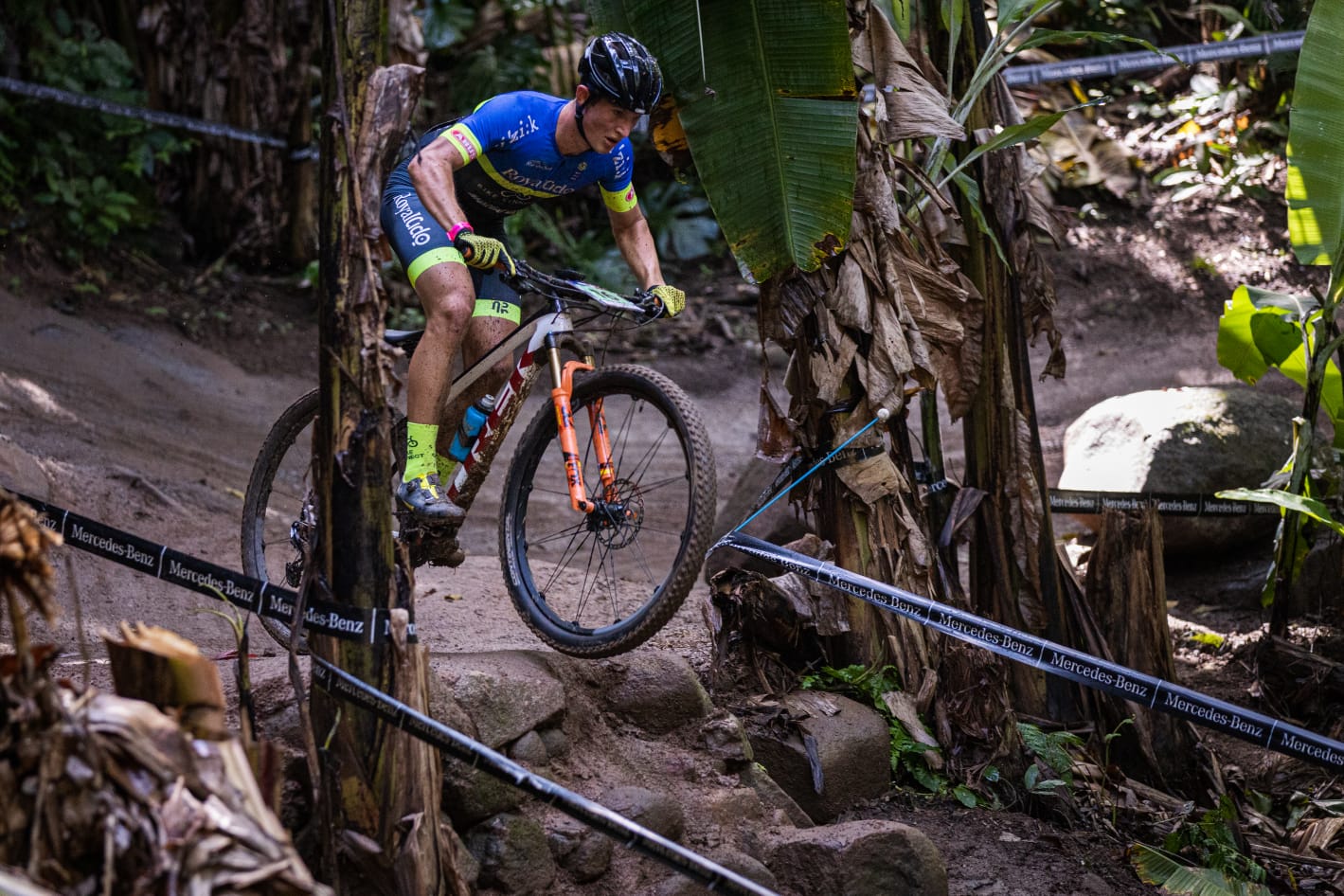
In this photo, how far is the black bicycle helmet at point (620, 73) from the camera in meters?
3.55

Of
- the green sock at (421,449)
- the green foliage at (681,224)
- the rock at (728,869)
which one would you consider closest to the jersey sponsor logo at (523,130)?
the green sock at (421,449)

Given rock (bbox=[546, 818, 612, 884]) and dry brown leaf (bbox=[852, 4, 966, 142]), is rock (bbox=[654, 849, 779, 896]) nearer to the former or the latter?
rock (bbox=[546, 818, 612, 884])

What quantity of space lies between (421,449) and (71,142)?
7.88 metres

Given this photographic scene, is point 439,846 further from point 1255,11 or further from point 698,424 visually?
point 1255,11

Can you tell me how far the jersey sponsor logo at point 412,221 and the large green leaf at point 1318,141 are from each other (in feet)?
11.4

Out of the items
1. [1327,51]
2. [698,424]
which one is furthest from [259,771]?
[1327,51]

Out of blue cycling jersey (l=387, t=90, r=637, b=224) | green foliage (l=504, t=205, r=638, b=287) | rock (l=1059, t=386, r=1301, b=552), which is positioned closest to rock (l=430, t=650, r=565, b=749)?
blue cycling jersey (l=387, t=90, r=637, b=224)

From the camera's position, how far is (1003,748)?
434 centimetres

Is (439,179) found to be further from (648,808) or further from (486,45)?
(486,45)

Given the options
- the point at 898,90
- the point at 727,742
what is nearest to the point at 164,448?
the point at 727,742

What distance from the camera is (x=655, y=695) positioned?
12.9 feet

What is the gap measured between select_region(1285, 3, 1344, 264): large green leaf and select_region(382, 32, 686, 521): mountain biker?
9.49 ft

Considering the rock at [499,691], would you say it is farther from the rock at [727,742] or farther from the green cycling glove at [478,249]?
the green cycling glove at [478,249]

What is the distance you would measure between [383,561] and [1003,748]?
8.60 ft
